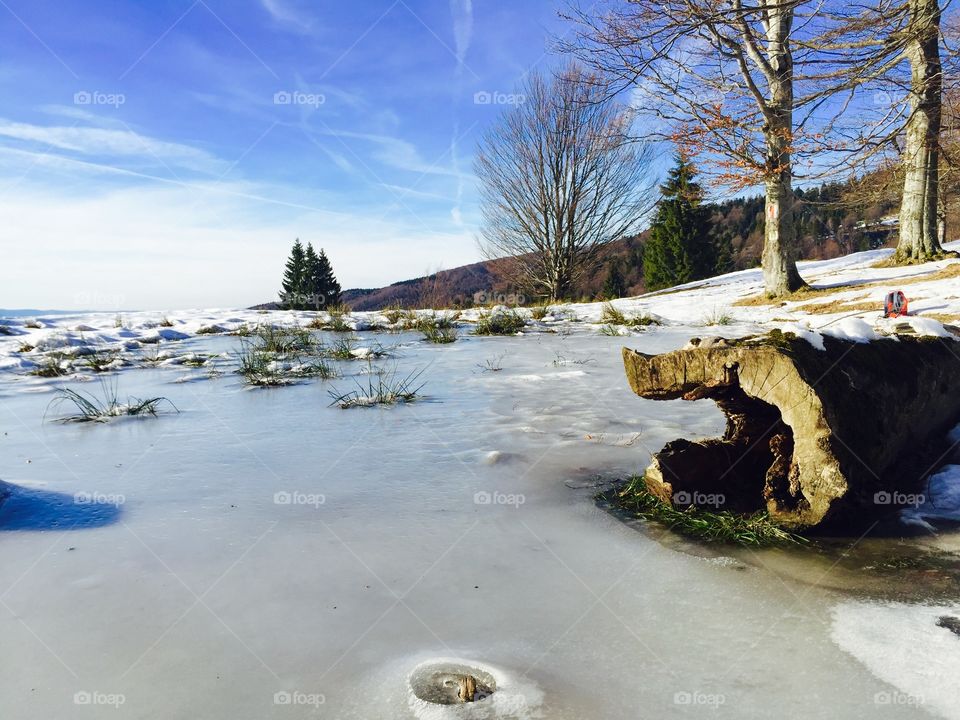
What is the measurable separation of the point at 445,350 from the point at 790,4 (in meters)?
5.43

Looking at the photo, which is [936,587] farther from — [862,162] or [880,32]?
[880,32]

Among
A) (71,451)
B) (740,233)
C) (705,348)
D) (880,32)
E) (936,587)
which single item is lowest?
(936,587)

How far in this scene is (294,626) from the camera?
1.46 meters

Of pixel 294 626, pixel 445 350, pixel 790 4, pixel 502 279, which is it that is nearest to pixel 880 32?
pixel 790 4
